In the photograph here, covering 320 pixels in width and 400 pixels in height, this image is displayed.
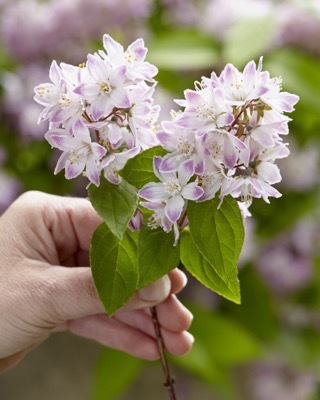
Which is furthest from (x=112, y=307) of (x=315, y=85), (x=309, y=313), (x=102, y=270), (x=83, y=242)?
(x=309, y=313)

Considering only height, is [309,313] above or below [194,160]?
below

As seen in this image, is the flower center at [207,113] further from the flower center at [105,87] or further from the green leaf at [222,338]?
the green leaf at [222,338]

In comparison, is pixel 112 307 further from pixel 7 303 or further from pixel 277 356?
pixel 277 356

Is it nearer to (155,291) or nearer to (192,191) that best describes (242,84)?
(192,191)

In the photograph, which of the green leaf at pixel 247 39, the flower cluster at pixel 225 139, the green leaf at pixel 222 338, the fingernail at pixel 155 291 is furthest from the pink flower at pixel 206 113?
the green leaf at pixel 222 338

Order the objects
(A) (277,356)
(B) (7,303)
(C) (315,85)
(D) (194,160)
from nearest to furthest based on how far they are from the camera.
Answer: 1. (D) (194,160)
2. (B) (7,303)
3. (C) (315,85)
4. (A) (277,356)

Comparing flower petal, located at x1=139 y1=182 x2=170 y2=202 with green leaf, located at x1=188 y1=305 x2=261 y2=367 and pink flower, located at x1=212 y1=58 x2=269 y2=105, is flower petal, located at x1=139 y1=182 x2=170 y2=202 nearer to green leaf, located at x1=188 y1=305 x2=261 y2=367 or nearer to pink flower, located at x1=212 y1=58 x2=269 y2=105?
pink flower, located at x1=212 y1=58 x2=269 y2=105

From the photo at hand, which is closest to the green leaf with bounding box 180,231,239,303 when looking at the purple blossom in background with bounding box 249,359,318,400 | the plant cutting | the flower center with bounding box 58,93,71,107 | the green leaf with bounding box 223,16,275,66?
the plant cutting

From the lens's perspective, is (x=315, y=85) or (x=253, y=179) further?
(x=315, y=85)
